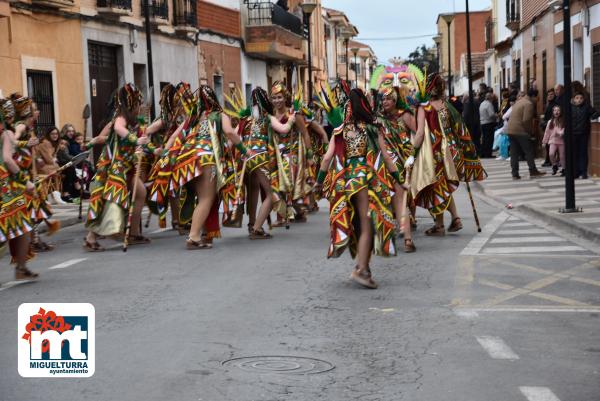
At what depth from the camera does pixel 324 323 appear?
7.90 meters

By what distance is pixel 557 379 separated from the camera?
6164 millimetres

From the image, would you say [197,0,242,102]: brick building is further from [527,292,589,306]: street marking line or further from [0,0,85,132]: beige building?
[527,292,589,306]: street marking line

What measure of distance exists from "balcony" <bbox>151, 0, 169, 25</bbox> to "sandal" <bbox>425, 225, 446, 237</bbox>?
1861 cm

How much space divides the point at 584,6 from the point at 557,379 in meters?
19.4

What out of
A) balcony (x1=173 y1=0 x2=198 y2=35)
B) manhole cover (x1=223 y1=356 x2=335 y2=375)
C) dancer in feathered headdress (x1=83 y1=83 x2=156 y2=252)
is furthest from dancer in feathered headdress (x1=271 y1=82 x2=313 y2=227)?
balcony (x1=173 y1=0 x2=198 y2=35)

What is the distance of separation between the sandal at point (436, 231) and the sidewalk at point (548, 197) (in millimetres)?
1590

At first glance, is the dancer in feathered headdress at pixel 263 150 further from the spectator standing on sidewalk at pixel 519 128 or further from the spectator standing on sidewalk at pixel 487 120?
the spectator standing on sidewalk at pixel 487 120

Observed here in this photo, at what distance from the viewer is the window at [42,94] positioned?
23.9m

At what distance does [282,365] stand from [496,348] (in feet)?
4.58

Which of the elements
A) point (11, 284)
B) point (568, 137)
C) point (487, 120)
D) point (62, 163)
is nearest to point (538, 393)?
point (11, 284)

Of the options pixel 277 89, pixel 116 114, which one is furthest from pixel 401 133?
pixel 116 114

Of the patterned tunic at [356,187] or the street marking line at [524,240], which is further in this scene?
the street marking line at [524,240]

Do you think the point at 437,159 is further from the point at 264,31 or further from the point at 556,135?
the point at 264,31

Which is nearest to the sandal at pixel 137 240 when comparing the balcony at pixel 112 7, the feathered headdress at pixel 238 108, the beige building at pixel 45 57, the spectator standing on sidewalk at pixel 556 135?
the feathered headdress at pixel 238 108
